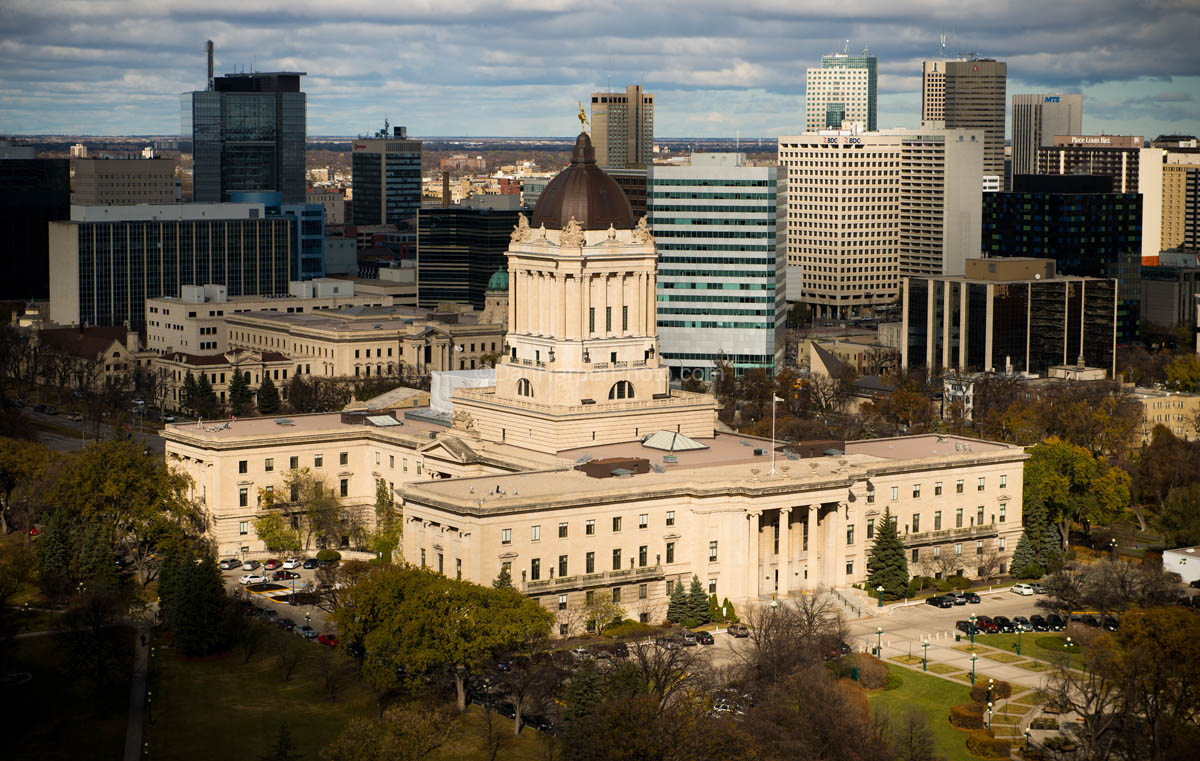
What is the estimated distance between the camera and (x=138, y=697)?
114688mm

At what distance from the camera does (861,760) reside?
95.1 metres

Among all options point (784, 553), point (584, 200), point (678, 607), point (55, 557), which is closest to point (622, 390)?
point (584, 200)

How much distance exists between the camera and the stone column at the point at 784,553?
135 meters

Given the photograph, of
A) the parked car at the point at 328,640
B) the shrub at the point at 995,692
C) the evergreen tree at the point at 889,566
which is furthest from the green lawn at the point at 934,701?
the parked car at the point at 328,640

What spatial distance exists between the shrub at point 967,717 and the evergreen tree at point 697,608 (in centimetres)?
2343

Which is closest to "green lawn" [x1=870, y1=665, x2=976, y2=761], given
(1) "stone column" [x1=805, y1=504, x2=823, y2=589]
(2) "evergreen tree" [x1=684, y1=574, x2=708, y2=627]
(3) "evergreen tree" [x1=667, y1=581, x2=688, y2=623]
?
(2) "evergreen tree" [x1=684, y1=574, x2=708, y2=627]

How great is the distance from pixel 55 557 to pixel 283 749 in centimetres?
4398

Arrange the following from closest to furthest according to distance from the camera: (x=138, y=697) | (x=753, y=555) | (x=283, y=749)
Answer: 1. (x=283, y=749)
2. (x=138, y=697)
3. (x=753, y=555)

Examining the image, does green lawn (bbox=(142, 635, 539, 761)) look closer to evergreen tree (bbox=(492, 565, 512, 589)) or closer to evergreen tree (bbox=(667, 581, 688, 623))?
evergreen tree (bbox=(492, 565, 512, 589))

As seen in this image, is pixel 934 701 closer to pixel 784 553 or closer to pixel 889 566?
pixel 784 553

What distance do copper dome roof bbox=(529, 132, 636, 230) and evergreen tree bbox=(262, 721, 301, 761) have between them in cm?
5623

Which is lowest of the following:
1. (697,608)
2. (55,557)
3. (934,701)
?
(934,701)

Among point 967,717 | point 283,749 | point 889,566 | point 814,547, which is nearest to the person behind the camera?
point 283,749

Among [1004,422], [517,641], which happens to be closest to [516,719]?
[517,641]
